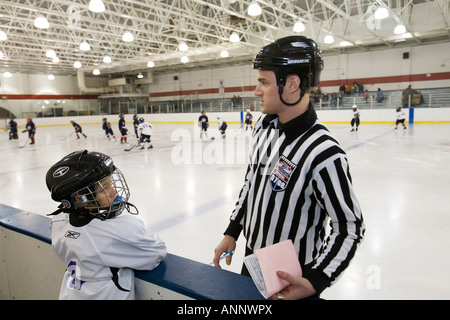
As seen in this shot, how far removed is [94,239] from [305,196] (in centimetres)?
77

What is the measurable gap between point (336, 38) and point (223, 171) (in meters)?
14.7

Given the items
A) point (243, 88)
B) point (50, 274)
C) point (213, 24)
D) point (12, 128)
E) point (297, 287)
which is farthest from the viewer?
point (243, 88)

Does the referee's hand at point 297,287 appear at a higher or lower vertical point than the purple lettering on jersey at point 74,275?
higher

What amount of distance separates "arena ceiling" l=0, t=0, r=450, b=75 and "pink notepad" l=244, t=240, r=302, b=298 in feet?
38.7

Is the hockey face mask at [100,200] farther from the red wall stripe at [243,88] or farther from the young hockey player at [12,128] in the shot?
the red wall stripe at [243,88]

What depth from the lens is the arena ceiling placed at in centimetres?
1287

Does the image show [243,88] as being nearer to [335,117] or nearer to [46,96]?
[335,117]

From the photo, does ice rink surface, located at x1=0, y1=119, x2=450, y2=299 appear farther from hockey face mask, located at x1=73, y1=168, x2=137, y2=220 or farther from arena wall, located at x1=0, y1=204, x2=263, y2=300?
hockey face mask, located at x1=73, y1=168, x2=137, y2=220

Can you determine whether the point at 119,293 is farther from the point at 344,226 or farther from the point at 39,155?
the point at 39,155

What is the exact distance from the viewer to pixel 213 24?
566 inches

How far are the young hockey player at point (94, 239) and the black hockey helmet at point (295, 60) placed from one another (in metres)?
0.75

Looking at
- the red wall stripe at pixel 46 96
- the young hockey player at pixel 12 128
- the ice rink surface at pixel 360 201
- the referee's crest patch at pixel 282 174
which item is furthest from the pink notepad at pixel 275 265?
the red wall stripe at pixel 46 96

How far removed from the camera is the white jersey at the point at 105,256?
1.16 meters

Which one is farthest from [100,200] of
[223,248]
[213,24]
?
[213,24]
